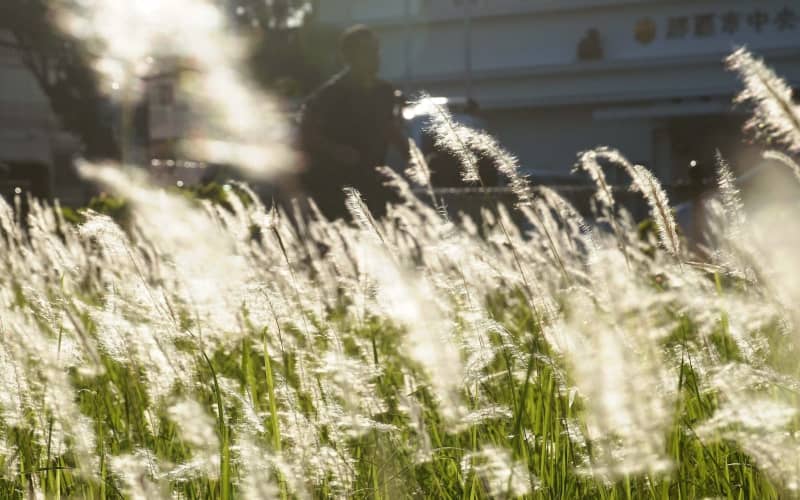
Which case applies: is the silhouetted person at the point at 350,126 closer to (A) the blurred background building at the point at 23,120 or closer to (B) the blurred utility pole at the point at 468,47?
(B) the blurred utility pole at the point at 468,47

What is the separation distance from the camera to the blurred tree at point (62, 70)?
95.0ft

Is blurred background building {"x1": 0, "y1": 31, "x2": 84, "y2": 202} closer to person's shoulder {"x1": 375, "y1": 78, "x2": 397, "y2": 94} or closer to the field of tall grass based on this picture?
person's shoulder {"x1": 375, "y1": 78, "x2": 397, "y2": 94}

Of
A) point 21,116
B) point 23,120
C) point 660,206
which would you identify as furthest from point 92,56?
point 660,206

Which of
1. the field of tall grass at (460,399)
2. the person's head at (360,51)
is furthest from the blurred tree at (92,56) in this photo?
the field of tall grass at (460,399)

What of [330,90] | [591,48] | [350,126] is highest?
[591,48]

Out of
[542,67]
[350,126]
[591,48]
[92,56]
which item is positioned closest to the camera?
[350,126]

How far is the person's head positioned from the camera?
6.62m

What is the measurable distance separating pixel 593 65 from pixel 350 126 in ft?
94.2

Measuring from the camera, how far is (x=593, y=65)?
34250 millimetres

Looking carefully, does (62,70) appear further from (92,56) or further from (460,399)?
(460,399)

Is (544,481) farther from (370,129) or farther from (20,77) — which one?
(20,77)

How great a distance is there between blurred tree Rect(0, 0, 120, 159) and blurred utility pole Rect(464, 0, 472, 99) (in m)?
11.8

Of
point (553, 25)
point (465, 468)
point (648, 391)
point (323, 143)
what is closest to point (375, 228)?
point (465, 468)

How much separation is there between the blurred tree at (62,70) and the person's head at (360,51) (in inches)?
960
